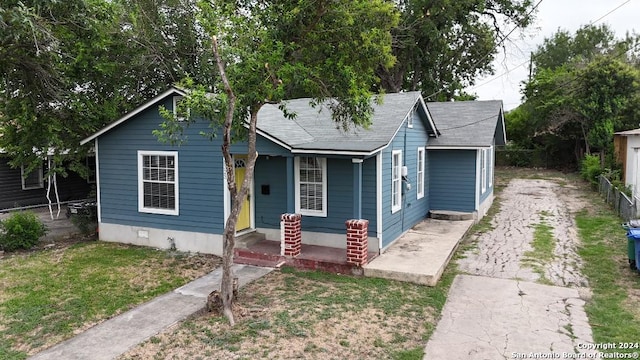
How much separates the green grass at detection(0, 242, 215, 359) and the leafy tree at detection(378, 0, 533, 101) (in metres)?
17.0

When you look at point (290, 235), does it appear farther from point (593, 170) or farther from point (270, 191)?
point (593, 170)

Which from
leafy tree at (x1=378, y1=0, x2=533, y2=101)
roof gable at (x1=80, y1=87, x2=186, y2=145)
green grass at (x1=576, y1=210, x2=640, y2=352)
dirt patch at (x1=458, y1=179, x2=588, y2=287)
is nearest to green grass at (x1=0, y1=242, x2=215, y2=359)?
roof gable at (x1=80, y1=87, x2=186, y2=145)

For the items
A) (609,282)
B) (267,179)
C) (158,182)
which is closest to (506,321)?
(609,282)

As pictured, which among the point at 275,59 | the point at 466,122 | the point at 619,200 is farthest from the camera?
the point at 466,122

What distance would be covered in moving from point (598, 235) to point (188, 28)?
45.0 ft

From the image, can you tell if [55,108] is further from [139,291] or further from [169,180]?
[139,291]

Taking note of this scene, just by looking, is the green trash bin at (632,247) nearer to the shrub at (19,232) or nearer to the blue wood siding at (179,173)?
the blue wood siding at (179,173)

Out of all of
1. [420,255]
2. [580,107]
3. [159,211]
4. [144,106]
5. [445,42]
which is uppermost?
[445,42]

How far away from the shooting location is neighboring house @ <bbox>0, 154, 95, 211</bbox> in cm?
1605

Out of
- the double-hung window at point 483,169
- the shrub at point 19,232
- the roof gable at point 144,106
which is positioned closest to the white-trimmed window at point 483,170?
the double-hung window at point 483,169

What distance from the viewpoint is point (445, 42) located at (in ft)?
83.8

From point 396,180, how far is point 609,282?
477 cm

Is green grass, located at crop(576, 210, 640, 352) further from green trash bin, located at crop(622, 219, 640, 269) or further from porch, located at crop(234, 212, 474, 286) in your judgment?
porch, located at crop(234, 212, 474, 286)

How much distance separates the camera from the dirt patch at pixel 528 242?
8.72 m
